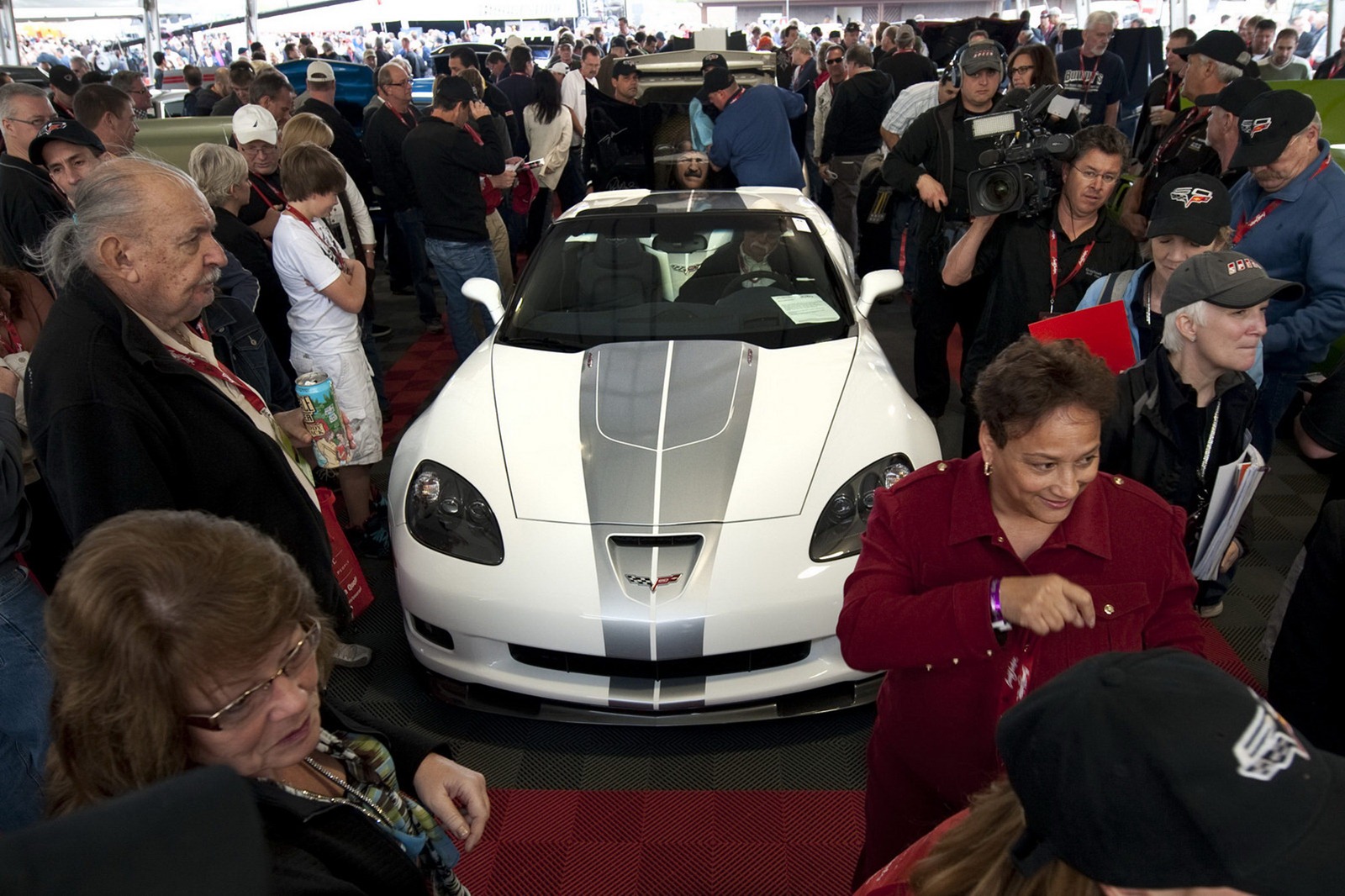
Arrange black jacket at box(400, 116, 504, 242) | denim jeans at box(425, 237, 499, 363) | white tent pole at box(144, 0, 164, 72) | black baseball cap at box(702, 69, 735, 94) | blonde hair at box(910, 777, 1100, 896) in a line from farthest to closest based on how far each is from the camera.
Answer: white tent pole at box(144, 0, 164, 72), black baseball cap at box(702, 69, 735, 94), denim jeans at box(425, 237, 499, 363), black jacket at box(400, 116, 504, 242), blonde hair at box(910, 777, 1100, 896)

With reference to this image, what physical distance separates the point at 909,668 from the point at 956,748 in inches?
6.2

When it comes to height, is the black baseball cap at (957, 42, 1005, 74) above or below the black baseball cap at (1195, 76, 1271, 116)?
above

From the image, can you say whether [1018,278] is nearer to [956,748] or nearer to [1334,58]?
[956,748]

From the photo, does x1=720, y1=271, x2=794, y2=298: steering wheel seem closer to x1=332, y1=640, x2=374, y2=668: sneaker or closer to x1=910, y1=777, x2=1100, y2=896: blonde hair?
x1=332, y1=640, x2=374, y2=668: sneaker

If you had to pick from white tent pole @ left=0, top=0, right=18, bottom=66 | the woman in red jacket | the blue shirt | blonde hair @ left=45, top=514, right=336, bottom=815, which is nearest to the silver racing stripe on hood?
the woman in red jacket

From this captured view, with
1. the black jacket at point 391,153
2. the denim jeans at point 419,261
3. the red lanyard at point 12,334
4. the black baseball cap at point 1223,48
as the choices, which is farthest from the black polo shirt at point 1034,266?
the denim jeans at point 419,261

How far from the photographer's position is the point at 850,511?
2711mm

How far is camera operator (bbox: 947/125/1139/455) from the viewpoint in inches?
129

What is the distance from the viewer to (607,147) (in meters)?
8.91

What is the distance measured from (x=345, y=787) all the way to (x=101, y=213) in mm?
1295

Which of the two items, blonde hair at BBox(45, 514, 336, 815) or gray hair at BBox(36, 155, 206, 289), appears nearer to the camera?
blonde hair at BBox(45, 514, 336, 815)

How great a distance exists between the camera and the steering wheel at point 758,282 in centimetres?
362

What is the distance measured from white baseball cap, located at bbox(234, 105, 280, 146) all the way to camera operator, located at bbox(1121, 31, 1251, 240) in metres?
4.23

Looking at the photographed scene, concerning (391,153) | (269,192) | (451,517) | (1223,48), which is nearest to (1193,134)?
(1223,48)
